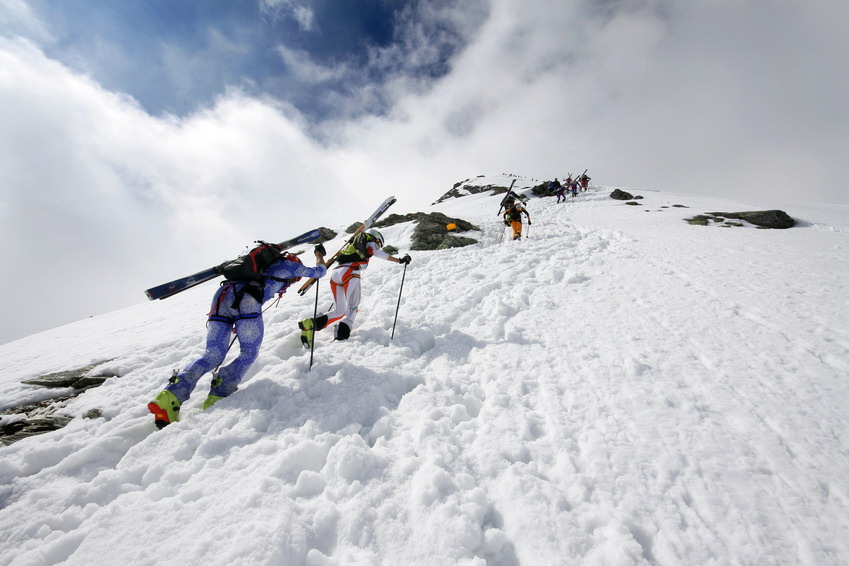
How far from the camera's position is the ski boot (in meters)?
3.54

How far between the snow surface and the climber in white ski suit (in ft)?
1.70

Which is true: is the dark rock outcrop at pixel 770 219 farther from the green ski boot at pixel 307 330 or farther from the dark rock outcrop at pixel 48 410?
the dark rock outcrop at pixel 48 410

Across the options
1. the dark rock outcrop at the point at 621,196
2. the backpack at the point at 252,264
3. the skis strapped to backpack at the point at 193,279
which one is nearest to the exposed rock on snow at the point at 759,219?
the dark rock outcrop at the point at 621,196

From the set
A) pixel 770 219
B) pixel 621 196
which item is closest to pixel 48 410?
pixel 770 219

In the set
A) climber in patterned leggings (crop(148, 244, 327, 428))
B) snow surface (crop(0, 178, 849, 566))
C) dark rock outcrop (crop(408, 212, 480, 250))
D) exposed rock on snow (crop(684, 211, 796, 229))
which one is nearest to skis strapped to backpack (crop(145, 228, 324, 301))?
climber in patterned leggings (crop(148, 244, 327, 428))

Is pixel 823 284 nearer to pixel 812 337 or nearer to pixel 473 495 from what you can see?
pixel 812 337

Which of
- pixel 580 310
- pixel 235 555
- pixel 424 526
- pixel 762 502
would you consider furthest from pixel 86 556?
pixel 580 310

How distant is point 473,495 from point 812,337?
5.01 metres

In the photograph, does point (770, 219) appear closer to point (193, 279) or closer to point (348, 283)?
point (348, 283)

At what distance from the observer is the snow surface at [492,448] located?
2166mm

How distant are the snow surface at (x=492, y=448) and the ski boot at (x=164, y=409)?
143 millimetres

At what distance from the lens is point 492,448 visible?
2904mm

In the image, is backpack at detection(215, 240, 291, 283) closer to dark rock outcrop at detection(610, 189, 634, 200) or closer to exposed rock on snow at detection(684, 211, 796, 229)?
exposed rock on snow at detection(684, 211, 796, 229)

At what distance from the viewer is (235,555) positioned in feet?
6.91
